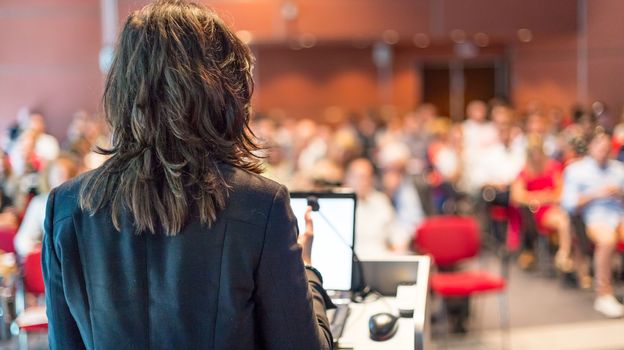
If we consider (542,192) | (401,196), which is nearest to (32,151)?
(401,196)

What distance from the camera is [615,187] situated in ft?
20.2

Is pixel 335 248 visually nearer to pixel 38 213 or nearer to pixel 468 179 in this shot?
pixel 38 213

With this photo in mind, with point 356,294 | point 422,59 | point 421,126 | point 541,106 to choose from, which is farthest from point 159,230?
point 422,59

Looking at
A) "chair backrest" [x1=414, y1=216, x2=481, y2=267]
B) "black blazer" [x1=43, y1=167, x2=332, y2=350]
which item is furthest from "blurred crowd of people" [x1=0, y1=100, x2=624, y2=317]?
"black blazer" [x1=43, y1=167, x2=332, y2=350]

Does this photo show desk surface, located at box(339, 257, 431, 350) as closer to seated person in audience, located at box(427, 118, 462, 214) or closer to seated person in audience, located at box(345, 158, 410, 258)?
seated person in audience, located at box(345, 158, 410, 258)

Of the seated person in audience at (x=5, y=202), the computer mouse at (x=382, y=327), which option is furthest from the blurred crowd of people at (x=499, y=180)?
the seated person in audience at (x=5, y=202)

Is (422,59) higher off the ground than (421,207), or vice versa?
(422,59)

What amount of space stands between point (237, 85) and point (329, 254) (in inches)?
53.2

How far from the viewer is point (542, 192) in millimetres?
7328

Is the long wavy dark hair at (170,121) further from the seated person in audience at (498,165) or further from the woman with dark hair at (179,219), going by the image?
the seated person in audience at (498,165)

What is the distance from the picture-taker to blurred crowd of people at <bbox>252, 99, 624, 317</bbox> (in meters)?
5.40

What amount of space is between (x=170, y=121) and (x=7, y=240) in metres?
4.20

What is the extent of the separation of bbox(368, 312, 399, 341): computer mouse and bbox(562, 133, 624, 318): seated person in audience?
403cm

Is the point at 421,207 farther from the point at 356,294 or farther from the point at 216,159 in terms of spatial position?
the point at 216,159
